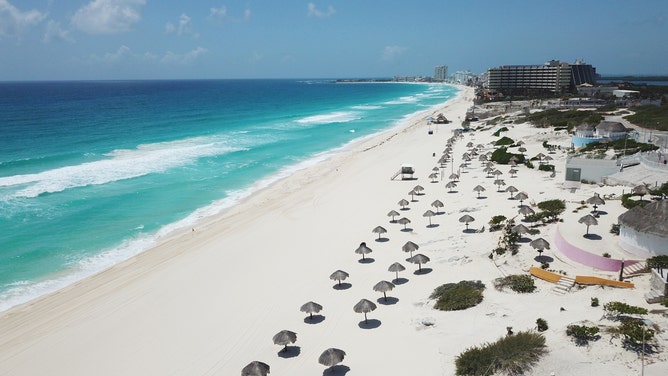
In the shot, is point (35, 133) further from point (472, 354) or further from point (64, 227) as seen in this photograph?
point (472, 354)

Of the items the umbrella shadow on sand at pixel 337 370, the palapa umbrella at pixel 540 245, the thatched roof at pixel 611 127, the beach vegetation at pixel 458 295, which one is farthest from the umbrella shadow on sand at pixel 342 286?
the thatched roof at pixel 611 127

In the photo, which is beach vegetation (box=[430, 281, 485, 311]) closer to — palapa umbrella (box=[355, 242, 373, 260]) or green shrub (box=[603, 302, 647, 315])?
green shrub (box=[603, 302, 647, 315])

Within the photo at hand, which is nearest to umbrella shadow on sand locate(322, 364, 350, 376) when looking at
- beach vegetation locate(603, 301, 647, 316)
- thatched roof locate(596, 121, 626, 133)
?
beach vegetation locate(603, 301, 647, 316)

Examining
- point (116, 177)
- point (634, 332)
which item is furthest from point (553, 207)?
point (116, 177)

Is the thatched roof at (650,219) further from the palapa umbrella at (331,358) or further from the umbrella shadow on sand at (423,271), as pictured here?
the palapa umbrella at (331,358)

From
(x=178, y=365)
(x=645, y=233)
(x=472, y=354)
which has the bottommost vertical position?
(x=178, y=365)

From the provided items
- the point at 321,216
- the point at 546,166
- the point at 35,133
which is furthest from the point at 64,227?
the point at 35,133
